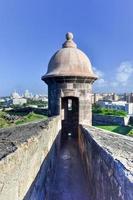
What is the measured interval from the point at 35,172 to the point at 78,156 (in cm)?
459

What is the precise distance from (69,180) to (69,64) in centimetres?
405

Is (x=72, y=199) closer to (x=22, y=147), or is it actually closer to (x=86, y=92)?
(x=22, y=147)

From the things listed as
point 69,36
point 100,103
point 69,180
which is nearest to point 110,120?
point 69,36

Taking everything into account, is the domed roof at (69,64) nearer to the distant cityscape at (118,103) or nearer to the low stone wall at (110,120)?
the low stone wall at (110,120)

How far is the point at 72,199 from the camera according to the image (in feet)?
16.1

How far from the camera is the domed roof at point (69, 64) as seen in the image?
27.0ft

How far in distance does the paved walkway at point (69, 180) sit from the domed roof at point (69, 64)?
8.88 ft

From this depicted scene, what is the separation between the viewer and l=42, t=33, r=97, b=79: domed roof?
27.0 ft

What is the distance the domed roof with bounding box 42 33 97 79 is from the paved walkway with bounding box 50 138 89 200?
2.71m

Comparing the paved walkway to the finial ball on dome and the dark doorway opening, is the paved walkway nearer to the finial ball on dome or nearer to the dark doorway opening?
the dark doorway opening

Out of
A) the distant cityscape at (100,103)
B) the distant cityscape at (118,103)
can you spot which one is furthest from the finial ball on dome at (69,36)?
the distant cityscape at (118,103)

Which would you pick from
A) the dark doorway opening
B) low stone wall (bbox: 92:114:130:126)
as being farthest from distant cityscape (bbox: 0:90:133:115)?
the dark doorway opening

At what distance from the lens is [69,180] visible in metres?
5.87

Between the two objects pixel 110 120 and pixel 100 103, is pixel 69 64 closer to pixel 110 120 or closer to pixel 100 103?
pixel 110 120
